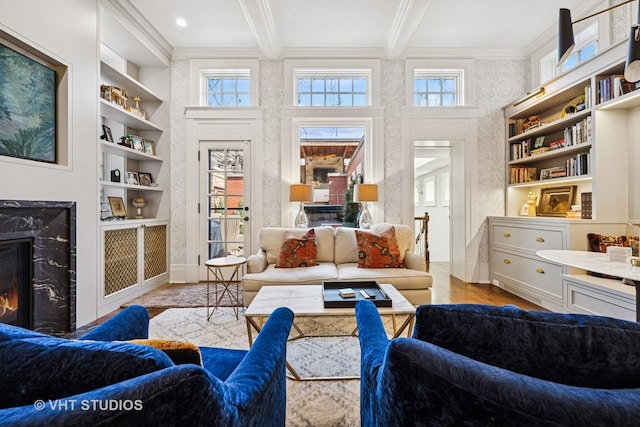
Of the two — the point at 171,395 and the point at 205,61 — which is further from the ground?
the point at 205,61

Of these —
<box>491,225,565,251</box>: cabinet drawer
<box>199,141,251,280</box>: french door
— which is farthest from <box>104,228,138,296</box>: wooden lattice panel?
<box>491,225,565,251</box>: cabinet drawer

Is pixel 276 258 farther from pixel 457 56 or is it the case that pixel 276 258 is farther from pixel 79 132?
pixel 457 56

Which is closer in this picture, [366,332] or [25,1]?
[366,332]

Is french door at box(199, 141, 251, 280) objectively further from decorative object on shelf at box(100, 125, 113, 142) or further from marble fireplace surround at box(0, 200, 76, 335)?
marble fireplace surround at box(0, 200, 76, 335)

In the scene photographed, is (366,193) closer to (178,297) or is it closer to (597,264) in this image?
(597,264)

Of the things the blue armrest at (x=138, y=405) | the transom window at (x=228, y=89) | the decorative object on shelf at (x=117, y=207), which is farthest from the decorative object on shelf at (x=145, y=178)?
the blue armrest at (x=138, y=405)

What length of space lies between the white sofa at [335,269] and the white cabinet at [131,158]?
61.7 inches

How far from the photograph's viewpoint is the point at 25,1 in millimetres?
2082

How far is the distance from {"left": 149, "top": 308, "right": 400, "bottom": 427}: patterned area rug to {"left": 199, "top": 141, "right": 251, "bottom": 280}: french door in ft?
4.23

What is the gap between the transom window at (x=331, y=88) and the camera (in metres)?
4.17

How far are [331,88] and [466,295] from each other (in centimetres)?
343

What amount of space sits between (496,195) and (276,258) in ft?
10.9

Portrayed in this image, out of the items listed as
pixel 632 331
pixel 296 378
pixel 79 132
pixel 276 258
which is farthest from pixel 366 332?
pixel 79 132

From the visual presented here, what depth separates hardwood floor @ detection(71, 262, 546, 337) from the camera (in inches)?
123
